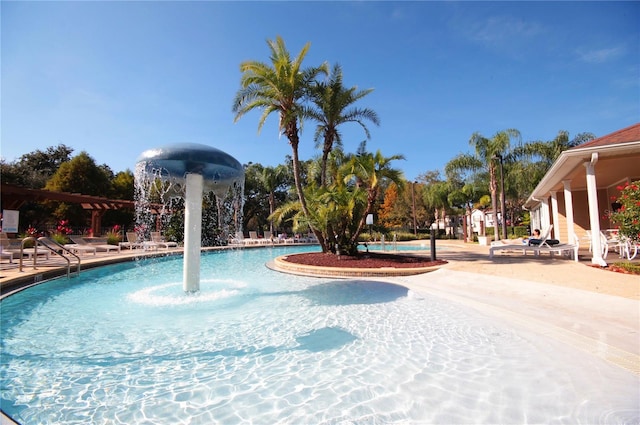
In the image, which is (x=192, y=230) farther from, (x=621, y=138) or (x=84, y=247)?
(x=621, y=138)

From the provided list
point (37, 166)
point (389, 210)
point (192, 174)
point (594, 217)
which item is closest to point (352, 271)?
point (192, 174)

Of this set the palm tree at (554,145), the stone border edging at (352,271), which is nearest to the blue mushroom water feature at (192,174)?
the stone border edging at (352,271)

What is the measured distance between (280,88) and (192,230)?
23.6 feet

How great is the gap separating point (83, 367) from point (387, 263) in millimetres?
9200

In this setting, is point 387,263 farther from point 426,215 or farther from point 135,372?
point 426,215

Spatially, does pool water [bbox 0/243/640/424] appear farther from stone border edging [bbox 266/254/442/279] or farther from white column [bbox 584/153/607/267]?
white column [bbox 584/153/607/267]

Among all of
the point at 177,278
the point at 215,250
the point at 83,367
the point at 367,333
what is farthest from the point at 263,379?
the point at 215,250

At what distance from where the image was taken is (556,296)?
19.6ft

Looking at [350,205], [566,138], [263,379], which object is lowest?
[263,379]

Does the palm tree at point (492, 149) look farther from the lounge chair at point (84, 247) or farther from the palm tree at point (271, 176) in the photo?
the lounge chair at point (84, 247)

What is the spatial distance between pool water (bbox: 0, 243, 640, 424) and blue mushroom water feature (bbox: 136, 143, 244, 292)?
1368 mm

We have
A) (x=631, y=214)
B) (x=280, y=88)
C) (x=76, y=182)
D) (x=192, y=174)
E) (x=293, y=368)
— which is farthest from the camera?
(x=76, y=182)

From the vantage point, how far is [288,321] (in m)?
5.51

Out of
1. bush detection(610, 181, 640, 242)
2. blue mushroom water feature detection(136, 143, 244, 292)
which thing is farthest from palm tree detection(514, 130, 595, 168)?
blue mushroom water feature detection(136, 143, 244, 292)
